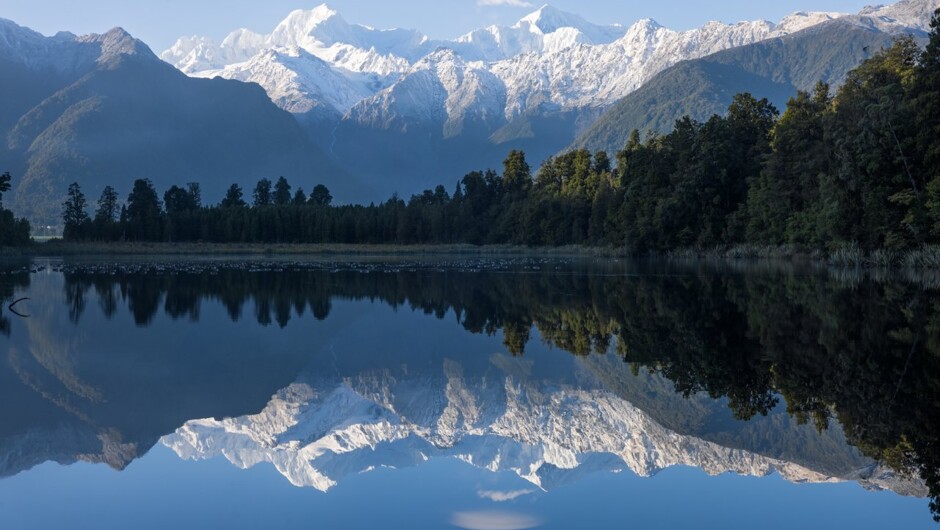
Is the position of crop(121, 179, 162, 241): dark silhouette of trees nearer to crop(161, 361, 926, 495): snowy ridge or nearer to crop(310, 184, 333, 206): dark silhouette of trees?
crop(310, 184, 333, 206): dark silhouette of trees

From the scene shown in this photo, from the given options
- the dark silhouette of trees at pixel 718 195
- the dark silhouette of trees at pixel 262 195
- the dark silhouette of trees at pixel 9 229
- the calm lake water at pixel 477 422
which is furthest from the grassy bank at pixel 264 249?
the calm lake water at pixel 477 422

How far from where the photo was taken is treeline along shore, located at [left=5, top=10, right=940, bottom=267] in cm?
5159

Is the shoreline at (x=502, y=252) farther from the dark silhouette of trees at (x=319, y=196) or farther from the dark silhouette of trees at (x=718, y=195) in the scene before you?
the dark silhouette of trees at (x=319, y=196)

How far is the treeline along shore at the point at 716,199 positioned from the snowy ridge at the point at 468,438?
126 ft

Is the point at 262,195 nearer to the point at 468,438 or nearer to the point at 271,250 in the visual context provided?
Answer: the point at 271,250

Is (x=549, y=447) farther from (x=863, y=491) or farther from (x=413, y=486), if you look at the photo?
(x=863, y=491)

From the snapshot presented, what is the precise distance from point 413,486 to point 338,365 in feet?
29.8

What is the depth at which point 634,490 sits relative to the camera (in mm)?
10180

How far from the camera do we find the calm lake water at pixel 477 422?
9.59 m

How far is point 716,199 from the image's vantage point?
271 ft

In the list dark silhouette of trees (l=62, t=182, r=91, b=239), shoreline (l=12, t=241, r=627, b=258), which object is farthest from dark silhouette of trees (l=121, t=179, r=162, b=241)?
shoreline (l=12, t=241, r=627, b=258)

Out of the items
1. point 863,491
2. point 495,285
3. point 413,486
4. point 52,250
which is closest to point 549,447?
point 413,486

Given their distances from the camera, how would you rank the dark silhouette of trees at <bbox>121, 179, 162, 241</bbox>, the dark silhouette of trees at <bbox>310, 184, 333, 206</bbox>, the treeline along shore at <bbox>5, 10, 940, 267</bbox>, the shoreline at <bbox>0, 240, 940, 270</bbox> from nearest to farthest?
the treeline along shore at <bbox>5, 10, 940, 267</bbox> < the shoreline at <bbox>0, 240, 940, 270</bbox> < the dark silhouette of trees at <bbox>121, 179, 162, 241</bbox> < the dark silhouette of trees at <bbox>310, 184, 333, 206</bbox>

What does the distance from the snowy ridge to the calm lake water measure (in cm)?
5
